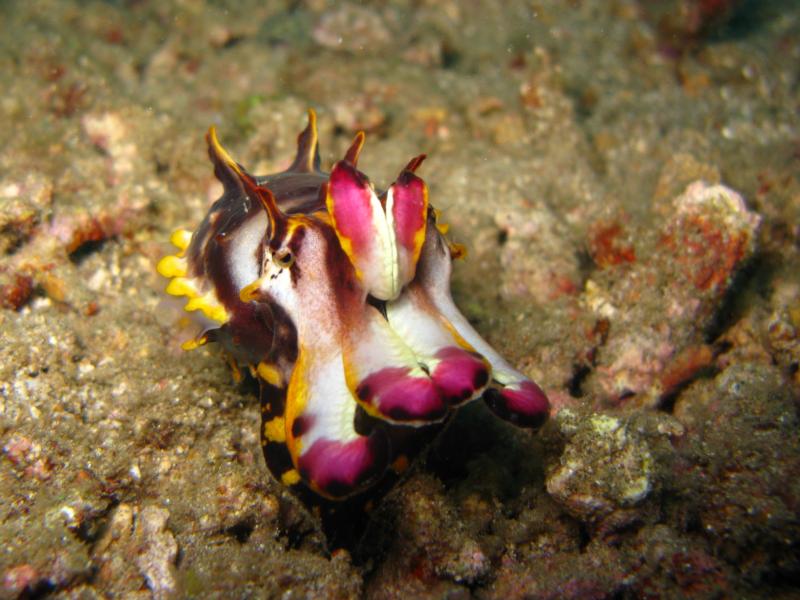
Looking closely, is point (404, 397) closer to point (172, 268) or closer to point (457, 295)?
point (172, 268)

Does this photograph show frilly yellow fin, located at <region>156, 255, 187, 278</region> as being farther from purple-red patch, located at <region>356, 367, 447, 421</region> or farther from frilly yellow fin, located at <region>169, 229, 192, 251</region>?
purple-red patch, located at <region>356, 367, 447, 421</region>

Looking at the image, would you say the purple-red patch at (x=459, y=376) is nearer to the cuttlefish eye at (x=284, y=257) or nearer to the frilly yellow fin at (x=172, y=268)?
the cuttlefish eye at (x=284, y=257)

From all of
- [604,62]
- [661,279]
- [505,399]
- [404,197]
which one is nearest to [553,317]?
[661,279]

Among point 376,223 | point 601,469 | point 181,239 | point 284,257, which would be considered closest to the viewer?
point 376,223

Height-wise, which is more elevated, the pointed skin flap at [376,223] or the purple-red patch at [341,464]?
the pointed skin flap at [376,223]

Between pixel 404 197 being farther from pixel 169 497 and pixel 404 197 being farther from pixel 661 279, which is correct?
pixel 661 279

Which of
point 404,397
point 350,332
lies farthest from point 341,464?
point 350,332

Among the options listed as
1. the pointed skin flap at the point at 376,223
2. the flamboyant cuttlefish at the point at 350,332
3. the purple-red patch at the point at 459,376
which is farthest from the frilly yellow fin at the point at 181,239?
the purple-red patch at the point at 459,376
